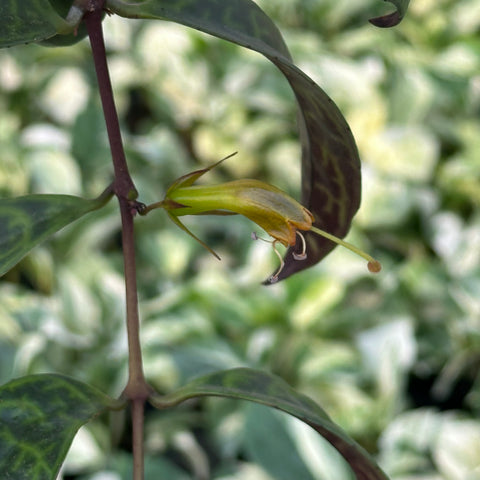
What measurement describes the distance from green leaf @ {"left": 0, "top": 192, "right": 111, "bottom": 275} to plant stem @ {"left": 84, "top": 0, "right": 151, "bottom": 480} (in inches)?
0.6

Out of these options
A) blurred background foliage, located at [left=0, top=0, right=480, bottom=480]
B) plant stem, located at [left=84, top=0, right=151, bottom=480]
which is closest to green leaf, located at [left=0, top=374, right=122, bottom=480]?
plant stem, located at [left=84, top=0, right=151, bottom=480]

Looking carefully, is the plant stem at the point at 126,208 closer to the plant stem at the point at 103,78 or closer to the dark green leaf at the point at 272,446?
the plant stem at the point at 103,78

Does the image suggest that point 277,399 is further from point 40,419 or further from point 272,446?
point 272,446

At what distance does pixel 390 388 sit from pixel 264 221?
38.8 inches

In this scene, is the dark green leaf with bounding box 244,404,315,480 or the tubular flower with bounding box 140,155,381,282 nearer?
the tubular flower with bounding box 140,155,381,282

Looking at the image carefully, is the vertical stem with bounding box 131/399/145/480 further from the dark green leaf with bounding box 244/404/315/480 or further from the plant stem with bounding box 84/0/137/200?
the dark green leaf with bounding box 244/404/315/480

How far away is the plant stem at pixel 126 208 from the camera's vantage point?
0.26 m

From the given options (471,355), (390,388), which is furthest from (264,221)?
(471,355)

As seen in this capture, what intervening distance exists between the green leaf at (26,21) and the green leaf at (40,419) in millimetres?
123

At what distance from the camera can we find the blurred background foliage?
1158 millimetres

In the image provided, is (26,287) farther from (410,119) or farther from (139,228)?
(410,119)

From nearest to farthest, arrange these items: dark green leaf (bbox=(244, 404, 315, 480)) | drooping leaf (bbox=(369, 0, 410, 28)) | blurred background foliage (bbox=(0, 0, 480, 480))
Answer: drooping leaf (bbox=(369, 0, 410, 28)) → dark green leaf (bbox=(244, 404, 315, 480)) → blurred background foliage (bbox=(0, 0, 480, 480))

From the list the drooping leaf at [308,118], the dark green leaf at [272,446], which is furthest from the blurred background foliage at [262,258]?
the drooping leaf at [308,118]

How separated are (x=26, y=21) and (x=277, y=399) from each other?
0.53 ft
